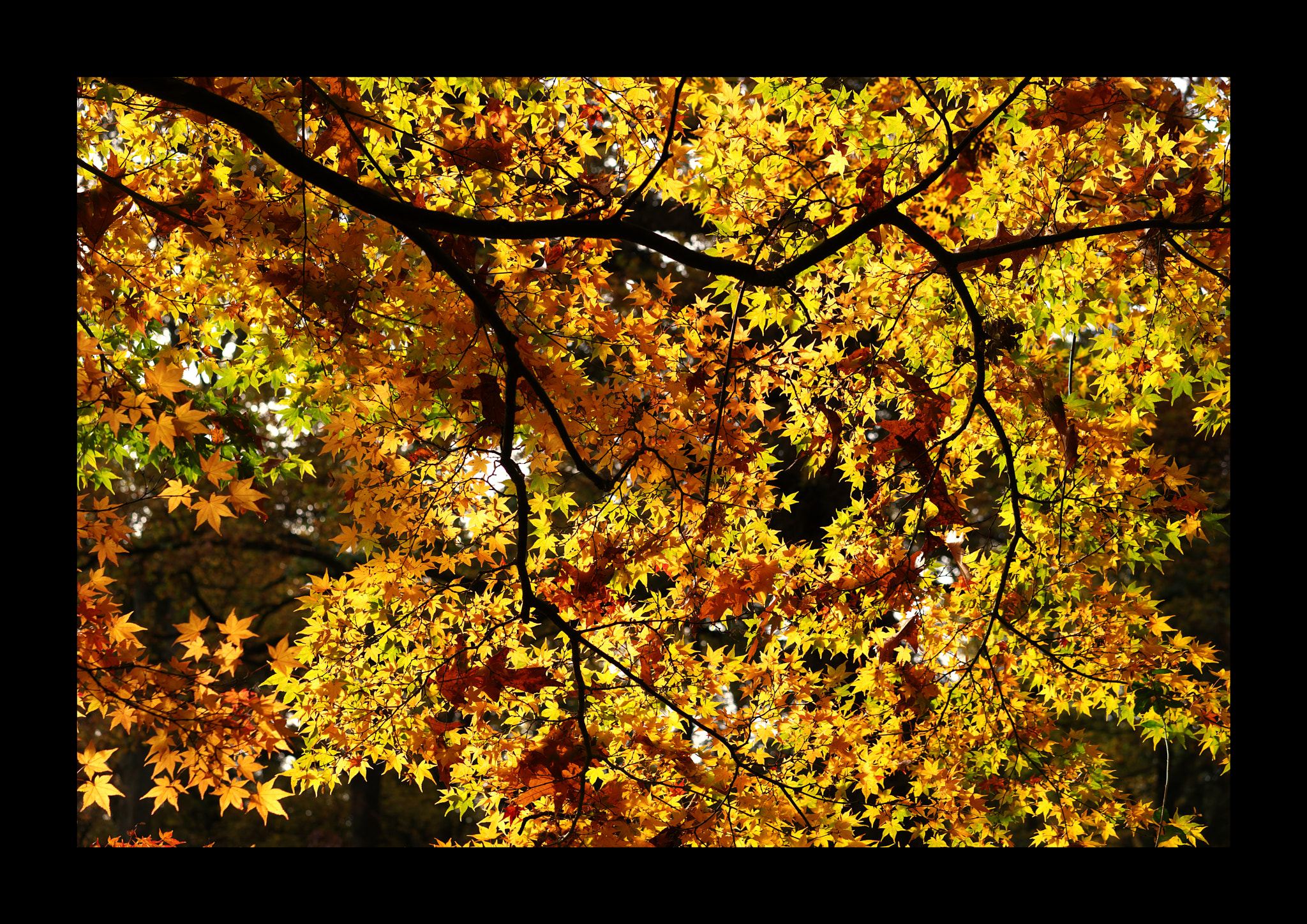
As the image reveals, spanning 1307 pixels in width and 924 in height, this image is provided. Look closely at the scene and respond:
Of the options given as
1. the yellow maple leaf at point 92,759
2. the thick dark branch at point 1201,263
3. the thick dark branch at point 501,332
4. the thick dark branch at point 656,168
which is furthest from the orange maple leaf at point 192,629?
the thick dark branch at point 1201,263

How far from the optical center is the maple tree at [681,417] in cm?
317

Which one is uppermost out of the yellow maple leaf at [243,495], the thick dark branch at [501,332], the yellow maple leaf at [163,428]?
the thick dark branch at [501,332]

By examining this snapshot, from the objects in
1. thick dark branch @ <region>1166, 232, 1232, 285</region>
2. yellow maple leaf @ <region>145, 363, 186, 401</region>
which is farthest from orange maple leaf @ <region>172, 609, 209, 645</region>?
thick dark branch @ <region>1166, 232, 1232, 285</region>

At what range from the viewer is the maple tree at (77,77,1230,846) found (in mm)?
3166

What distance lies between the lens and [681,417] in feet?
12.2

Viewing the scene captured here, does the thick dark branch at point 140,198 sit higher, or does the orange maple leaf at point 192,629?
the thick dark branch at point 140,198

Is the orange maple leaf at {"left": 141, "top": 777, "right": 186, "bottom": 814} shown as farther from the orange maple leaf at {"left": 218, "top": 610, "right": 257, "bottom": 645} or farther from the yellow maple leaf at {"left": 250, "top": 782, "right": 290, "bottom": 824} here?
the orange maple leaf at {"left": 218, "top": 610, "right": 257, "bottom": 645}

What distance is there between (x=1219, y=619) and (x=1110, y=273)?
12.4 meters

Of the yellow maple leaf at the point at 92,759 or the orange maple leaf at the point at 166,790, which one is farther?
the orange maple leaf at the point at 166,790

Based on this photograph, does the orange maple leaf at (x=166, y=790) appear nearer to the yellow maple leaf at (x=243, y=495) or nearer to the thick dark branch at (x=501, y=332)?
the yellow maple leaf at (x=243, y=495)

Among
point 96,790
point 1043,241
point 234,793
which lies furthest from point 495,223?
point 96,790
